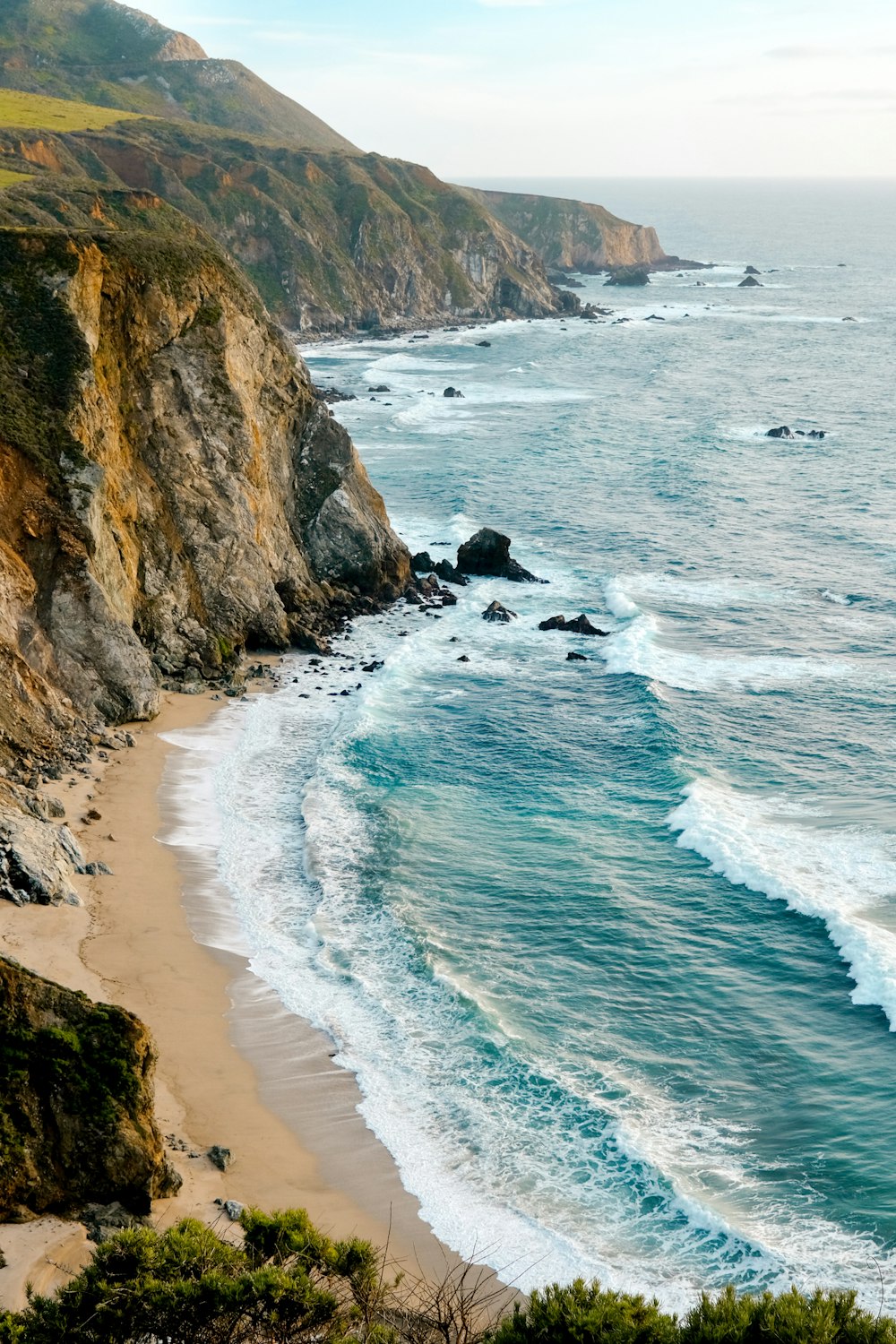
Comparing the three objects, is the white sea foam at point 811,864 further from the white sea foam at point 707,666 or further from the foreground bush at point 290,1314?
the foreground bush at point 290,1314

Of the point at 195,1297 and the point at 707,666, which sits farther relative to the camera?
the point at 707,666

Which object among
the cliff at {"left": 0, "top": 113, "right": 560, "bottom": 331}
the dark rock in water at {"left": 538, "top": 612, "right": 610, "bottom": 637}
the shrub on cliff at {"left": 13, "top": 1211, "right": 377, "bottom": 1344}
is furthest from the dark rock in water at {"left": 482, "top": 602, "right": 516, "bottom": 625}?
the cliff at {"left": 0, "top": 113, "right": 560, "bottom": 331}

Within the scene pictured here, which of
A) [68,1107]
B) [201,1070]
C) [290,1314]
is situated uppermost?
[68,1107]

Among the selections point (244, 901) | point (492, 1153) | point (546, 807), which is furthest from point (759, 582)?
point (492, 1153)

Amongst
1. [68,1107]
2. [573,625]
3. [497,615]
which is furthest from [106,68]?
[68,1107]

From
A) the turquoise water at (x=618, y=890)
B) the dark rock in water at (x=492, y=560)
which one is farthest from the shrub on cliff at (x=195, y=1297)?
the dark rock in water at (x=492, y=560)

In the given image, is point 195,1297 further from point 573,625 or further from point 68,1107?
point 573,625

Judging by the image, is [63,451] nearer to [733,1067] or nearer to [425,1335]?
[733,1067]
